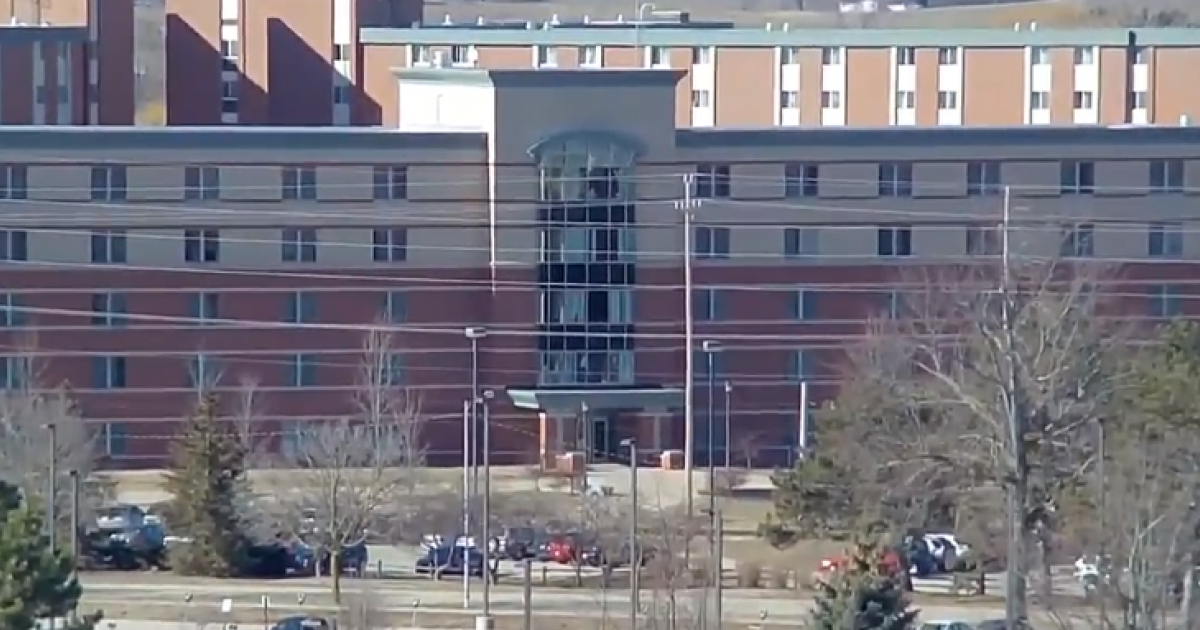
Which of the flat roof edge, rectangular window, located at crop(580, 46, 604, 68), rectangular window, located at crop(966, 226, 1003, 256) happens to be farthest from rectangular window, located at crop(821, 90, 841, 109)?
rectangular window, located at crop(966, 226, 1003, 256)

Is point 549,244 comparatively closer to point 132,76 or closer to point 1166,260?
point 1166,260

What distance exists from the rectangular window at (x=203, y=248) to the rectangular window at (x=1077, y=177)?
10.8 metres

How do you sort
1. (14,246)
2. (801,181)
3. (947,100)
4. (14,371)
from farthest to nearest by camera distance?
(947,100) → (801,181) → (14,246) → (14,371)

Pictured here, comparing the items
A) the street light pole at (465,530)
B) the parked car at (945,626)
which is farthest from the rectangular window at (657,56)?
the parked car at (945,626)

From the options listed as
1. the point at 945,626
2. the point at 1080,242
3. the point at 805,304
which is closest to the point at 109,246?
the point at 805,304

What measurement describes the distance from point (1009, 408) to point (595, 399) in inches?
568

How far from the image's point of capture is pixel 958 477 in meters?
29.0

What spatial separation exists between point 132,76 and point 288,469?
18.6 meters

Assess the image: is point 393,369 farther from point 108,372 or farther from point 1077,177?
point 1077,177

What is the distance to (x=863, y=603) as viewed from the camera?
19859mm

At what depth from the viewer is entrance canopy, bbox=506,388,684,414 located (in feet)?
130

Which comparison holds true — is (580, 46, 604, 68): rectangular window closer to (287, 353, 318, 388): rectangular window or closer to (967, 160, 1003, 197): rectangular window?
(967, 160, 1003, 197): rectangular window

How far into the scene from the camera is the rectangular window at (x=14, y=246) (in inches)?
1490

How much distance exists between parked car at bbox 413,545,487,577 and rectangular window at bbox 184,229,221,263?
8.30 meters
